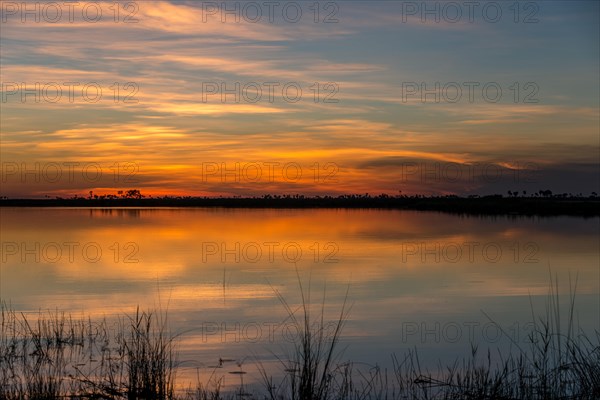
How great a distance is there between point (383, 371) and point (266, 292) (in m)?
7.15

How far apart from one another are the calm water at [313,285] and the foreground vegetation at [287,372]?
591 millimetres

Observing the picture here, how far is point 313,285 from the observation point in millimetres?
17562

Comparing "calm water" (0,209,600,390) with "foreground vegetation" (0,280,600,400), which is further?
"calm water" (0,209,600,390)

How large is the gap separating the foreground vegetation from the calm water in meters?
0.59

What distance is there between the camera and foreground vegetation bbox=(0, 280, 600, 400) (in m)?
6.95

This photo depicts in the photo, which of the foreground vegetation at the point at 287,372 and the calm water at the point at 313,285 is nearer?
the foreground vegetation at the point at 287,372

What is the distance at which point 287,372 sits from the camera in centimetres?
902

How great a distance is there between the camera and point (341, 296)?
15.8 metres

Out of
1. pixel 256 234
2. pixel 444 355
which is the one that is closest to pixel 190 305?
pixel 444 355

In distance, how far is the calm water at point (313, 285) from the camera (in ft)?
37.0

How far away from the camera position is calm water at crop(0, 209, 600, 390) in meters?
11.3

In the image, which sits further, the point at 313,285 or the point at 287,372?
the point at 313,285

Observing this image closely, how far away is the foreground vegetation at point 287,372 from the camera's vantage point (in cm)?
695

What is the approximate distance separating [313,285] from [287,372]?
855 cm
